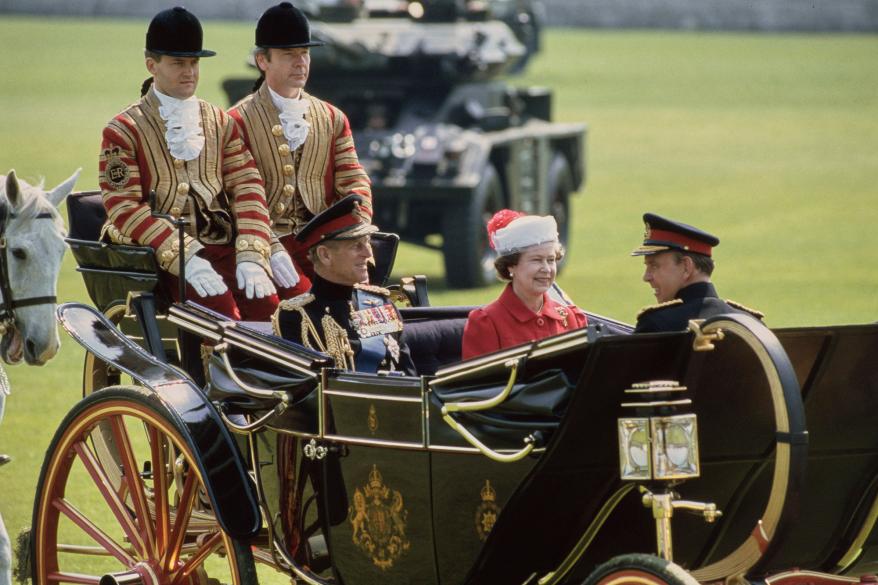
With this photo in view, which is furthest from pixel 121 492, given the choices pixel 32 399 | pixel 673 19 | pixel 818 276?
pixel 673 19

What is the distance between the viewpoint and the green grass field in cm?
1550

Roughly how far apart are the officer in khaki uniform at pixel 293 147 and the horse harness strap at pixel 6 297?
36.2 inches

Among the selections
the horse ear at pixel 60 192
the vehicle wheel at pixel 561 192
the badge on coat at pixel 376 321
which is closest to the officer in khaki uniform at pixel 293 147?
the horse ear at pixel 60 192

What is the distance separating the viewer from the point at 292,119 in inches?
265

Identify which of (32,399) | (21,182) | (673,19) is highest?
(673,19)

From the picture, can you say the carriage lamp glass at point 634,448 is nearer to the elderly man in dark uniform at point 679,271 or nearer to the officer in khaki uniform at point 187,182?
the elderly man in dark uniform at point 679,271

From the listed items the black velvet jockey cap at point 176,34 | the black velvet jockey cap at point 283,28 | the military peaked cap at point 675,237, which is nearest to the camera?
the military peaked cap at point 675,237

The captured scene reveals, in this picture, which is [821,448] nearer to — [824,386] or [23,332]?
[824,386]

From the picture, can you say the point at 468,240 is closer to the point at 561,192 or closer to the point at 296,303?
the point at 561,192

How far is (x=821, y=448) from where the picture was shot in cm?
481

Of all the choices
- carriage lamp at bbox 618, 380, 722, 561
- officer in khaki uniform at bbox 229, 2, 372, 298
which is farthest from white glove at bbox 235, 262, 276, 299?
carriage lamp at bbox 618, 380, 722, 561

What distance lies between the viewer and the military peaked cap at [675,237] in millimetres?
4891

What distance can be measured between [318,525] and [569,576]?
2.66 feet

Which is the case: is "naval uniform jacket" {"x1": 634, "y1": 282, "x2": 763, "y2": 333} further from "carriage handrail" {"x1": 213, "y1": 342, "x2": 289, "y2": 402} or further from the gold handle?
"carriage handrail" {"x1": 213, "y1": 342, "x2": 289, "y2": 402}
